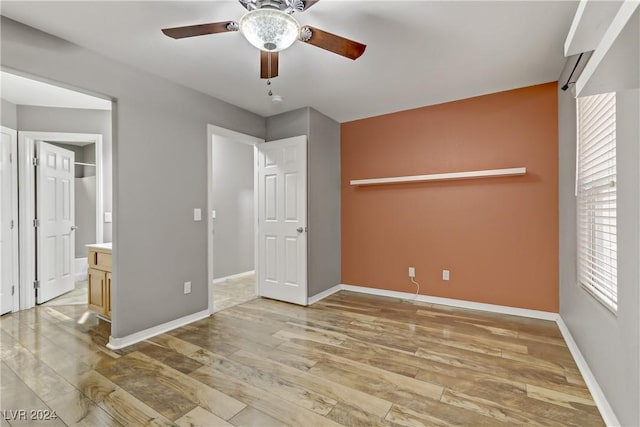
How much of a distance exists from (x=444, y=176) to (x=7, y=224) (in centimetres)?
492

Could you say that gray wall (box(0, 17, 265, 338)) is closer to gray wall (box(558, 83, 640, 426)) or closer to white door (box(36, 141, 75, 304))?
white door (box(36, 141, 75, 304))

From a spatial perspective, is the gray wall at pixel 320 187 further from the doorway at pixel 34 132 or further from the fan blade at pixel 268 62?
the doorway at pixel 34 132

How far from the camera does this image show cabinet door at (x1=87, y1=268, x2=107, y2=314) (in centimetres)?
310

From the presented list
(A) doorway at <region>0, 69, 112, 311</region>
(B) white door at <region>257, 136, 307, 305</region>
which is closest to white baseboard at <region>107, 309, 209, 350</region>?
(B) white door at <region>257, 136, 307, 305</region>

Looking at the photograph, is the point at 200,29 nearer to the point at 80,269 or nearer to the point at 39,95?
the point at 39,95

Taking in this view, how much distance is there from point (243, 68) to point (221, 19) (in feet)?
2.10

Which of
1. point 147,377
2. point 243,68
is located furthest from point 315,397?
point 243,68

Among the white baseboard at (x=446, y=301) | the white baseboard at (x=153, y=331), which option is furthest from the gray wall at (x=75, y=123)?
the white baseboard at (x=446, y=301)

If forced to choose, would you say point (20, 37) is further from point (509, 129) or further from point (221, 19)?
point (509, 129)

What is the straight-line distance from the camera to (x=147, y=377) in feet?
6.95

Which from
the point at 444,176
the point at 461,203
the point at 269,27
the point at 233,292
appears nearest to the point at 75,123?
the point at 233,292

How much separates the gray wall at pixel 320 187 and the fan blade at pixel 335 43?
1864 millimetres

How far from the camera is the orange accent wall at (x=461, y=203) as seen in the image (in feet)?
10.4

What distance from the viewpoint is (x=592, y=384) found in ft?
6.33
